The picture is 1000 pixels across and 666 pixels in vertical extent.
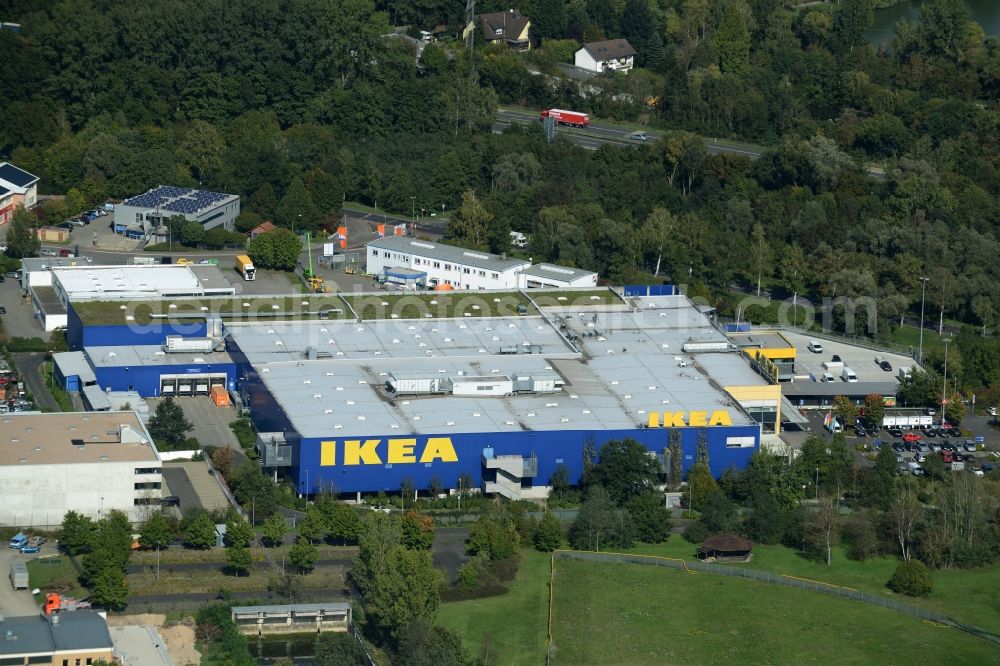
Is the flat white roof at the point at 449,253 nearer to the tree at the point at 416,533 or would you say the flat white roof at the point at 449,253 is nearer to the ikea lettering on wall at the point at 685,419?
the ikea lettering on wall at the point at 685,419

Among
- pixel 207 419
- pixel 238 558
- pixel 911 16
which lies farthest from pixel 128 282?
pixel 911 16

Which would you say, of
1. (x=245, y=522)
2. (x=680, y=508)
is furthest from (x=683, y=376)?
(x=245, y=522)

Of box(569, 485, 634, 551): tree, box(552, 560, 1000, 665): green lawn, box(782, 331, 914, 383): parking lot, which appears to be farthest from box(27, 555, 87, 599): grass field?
box(782, 331, 914, 383): parking lot

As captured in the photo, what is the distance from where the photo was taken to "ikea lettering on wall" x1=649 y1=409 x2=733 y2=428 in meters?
56.8

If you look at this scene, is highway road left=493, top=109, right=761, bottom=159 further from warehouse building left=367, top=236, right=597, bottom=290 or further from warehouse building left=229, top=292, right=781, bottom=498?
warehouse building left=229, top=292, right=781, bottom=498

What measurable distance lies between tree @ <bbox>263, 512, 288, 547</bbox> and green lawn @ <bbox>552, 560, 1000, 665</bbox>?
6.64 meters

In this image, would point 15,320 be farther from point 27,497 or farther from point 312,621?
point 312,621

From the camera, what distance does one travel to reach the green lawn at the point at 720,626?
153ft

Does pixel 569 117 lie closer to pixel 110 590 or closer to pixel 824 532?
pixel 824 532

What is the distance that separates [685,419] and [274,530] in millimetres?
13083

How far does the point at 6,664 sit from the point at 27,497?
939cm

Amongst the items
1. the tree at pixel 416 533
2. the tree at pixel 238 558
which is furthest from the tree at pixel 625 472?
the tree at pixel 238 558

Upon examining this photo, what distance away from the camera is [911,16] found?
10925cm

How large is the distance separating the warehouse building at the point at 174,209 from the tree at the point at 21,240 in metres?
4.25
